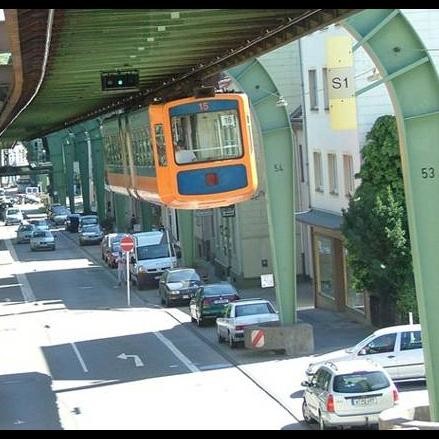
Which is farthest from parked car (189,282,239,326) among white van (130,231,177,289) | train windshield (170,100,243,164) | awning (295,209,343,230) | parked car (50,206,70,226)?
parked car (50,206,70,226)

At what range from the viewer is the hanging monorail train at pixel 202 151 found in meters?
25.1

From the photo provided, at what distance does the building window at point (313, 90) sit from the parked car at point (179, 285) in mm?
7677

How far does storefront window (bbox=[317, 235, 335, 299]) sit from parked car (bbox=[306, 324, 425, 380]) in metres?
14.2

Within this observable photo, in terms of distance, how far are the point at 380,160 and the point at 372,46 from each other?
1661 cm

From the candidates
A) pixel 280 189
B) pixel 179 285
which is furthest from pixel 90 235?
pixel 280 189

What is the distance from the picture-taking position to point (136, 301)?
49031 mm

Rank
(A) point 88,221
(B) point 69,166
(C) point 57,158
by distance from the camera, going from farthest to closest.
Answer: (C) point 57,158 < (B) point 69,166 < (A) point 88,221

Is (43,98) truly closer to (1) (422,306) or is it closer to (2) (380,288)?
(2) (380,288)

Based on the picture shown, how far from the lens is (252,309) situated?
35.0 m

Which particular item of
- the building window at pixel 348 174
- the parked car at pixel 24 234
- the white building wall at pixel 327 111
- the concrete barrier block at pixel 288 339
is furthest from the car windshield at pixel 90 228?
the concrete barrier block at pixel 288 339

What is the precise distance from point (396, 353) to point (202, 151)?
5763 mm

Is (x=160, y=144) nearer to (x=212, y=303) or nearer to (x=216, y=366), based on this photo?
(x=216, y=366)

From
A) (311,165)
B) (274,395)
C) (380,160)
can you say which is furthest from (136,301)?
(274,395)

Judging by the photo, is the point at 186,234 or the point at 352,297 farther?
the point at 186,234
